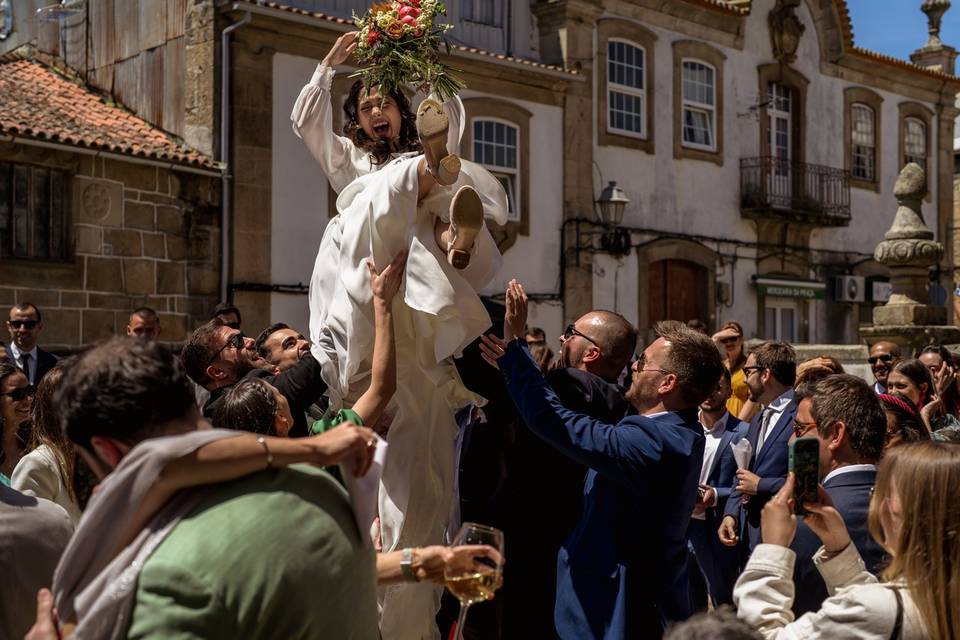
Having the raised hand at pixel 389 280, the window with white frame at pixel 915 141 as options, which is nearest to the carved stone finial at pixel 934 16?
the window with white frame at pixel 915 141

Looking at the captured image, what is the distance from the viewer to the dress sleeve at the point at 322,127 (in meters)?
4.68

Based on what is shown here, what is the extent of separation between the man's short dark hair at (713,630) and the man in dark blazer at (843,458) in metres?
1.88

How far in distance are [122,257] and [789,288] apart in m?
13.6

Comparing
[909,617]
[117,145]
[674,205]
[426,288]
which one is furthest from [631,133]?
[909,617]

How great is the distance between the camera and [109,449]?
7.42ft

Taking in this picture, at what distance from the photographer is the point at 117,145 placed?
14.1 m

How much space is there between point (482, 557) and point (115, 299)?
1257 centimetres

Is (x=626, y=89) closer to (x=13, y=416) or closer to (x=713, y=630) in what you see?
(x=13, y=416)

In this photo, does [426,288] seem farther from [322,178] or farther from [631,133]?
[631,133]

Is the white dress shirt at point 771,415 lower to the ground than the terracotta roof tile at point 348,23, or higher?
lower

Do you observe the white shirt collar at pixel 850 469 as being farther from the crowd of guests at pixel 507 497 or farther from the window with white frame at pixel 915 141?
the window with white frame at pixel 915 141

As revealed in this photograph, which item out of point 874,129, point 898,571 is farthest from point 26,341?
point 874,129

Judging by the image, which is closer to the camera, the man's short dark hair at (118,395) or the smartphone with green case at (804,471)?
the man's short dark hair at (118,395)

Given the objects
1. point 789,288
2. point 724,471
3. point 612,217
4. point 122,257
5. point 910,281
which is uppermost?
point 612,217
